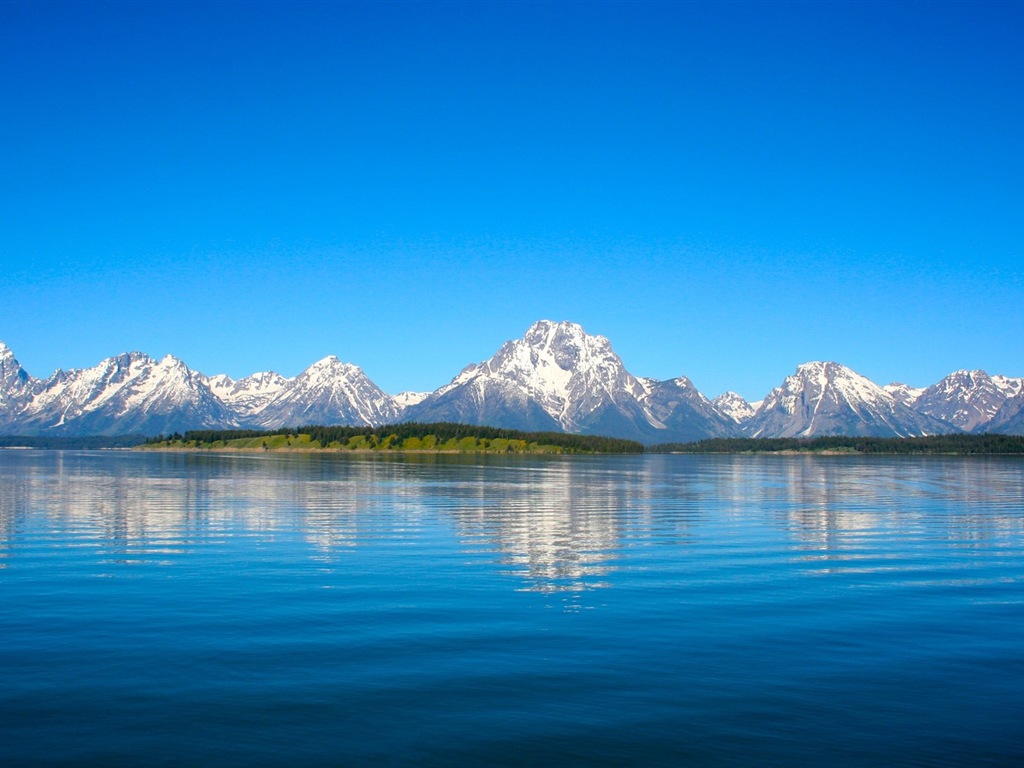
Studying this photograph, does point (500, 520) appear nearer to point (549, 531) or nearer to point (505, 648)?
point (549, 531)

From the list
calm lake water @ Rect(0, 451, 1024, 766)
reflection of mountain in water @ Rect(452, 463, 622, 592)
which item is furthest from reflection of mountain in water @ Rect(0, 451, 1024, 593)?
calm lake water @ Rect(0, 451, 1024, 766)

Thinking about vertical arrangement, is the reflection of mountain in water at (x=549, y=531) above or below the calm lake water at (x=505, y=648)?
below

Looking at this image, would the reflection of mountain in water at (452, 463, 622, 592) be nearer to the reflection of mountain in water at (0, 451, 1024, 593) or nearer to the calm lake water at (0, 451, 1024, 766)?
the reflection of mountain in water at (0, 451, 1024, 593)

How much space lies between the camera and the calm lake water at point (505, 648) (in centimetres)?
1766

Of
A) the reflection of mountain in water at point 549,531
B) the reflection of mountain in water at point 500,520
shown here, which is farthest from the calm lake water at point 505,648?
the reflection of mountain in water at point 500,520

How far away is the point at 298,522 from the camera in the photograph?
59.2 meters

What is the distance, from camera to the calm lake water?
17656 mm

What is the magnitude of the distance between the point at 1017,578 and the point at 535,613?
23993 millimetres

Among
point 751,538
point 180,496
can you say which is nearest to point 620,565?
point 751,538

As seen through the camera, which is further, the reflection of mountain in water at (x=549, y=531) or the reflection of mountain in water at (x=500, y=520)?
the reflection of mountain in water at (x=500, y=520)

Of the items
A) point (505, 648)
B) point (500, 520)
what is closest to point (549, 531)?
point (500, 520)

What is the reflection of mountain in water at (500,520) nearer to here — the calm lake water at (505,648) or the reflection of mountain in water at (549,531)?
the reflection of mountain in water at (549,531)

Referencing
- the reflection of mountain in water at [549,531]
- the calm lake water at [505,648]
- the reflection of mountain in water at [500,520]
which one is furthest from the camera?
the reflection of mountain in water at [500,520]

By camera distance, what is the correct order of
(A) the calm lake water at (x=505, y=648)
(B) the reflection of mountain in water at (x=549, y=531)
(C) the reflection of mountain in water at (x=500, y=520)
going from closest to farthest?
1. (A) the calm lake water at (x=505, y=648)
2. (B) the reflection of mountain in water at (x=549, y=531)
3. (C) the reflection of mountain in water at (x=500, y=520)
